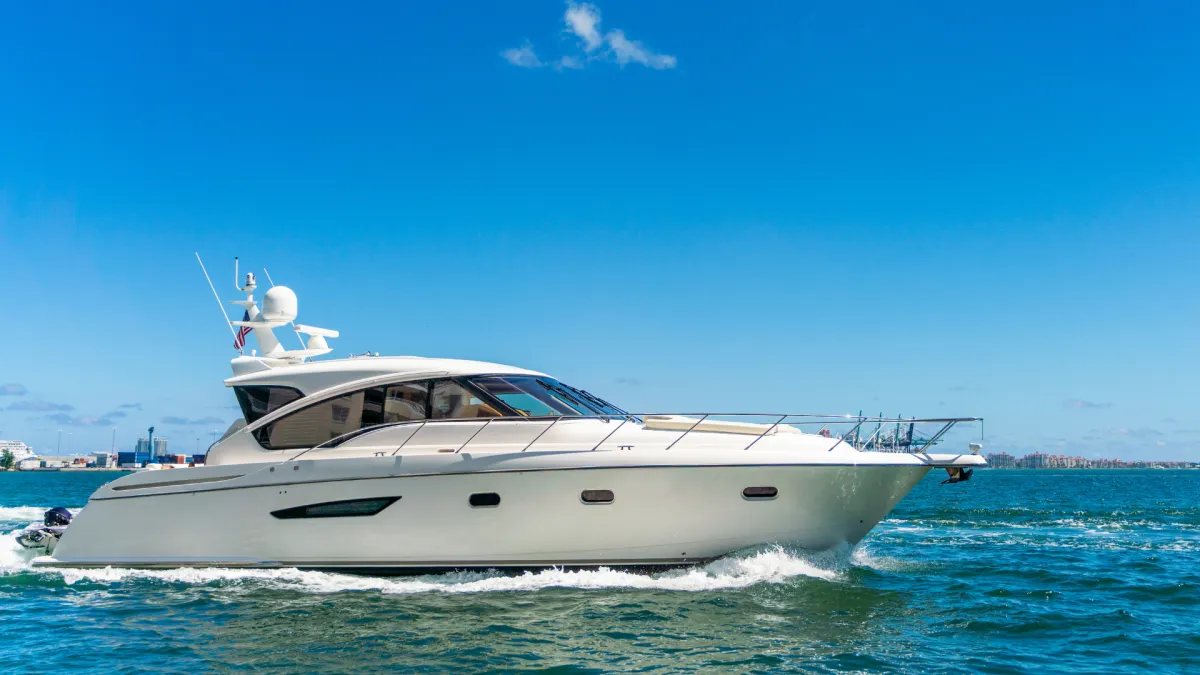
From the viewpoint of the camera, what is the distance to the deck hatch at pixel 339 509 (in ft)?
32.4

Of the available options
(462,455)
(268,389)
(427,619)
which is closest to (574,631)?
(427,619)

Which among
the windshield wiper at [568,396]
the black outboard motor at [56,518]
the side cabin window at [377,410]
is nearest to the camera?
Answer: the side cabin window at [377,410]

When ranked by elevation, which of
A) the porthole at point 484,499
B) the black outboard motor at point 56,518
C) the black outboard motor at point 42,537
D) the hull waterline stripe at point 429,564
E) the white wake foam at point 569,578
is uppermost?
the porthole at point 484,499

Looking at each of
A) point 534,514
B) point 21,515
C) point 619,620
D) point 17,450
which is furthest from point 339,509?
point 17,450

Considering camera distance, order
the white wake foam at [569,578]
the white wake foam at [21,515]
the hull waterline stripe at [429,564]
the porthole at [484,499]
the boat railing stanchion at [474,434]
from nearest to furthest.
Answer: the white wake foam at [569,578]
the porthole at [484,499]
the hull waterline stripe at [429,564]
the boat railing stanchion at [474,434]
the white wake foam at [21,515]

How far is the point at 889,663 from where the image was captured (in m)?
7.05

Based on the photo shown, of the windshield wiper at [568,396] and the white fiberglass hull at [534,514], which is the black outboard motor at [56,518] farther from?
the windshield wiper at [568,396]

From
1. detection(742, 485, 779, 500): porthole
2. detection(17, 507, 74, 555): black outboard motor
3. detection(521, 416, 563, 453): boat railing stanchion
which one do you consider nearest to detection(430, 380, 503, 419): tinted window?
detection(521, 416, 563, 453): boat railing stanchion

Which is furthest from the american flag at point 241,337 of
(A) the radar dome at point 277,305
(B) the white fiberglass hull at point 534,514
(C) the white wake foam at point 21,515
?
(C) the white wake foam at point 21,515

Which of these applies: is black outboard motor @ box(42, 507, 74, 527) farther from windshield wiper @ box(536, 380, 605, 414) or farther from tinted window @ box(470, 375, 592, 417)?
windshield wiper @ box(536, 380, 605, 414)

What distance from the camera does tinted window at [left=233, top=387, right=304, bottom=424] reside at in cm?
1106

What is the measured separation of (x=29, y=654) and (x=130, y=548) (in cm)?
334

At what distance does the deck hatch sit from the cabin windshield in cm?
178

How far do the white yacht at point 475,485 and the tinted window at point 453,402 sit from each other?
18 mm
